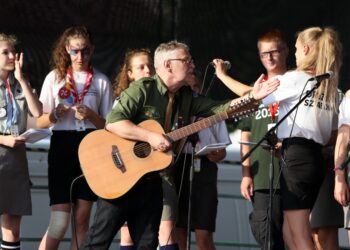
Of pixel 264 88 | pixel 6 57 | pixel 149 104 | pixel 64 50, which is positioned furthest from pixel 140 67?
pixel 264 88

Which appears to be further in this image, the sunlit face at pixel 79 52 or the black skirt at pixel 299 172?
the sunlit face at pixel 79 52

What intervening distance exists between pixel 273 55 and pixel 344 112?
0.88 meters

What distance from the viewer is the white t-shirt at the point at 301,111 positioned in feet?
20.0

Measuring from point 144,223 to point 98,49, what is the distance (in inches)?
120

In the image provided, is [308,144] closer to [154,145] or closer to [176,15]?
[154,145]

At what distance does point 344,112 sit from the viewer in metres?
6.20

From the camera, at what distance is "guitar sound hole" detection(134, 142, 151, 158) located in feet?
19.9

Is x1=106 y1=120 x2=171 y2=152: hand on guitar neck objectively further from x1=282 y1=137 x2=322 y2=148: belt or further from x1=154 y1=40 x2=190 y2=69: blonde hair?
x1=282 y1=137 x2=322 y2=148: belt

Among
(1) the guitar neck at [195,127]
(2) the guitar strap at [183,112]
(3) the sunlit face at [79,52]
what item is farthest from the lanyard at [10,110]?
(1) the guitar neck at [195,127]

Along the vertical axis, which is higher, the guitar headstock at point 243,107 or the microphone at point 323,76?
the microphone at point 323,76

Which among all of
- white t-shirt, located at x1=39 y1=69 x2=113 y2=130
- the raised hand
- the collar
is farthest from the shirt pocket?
white t-shirt, located at x1=39 y1=69 x2=113 y2=130

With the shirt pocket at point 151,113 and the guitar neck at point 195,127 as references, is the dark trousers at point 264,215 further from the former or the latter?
the shirt pocket at point 151,113

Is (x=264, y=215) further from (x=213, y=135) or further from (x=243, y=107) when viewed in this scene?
(x=243, y=107)

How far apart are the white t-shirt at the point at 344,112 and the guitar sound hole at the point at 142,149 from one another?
1249 mm
